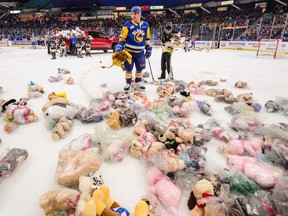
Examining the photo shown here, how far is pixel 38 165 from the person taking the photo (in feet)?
5.27

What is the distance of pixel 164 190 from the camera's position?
125 centimetres

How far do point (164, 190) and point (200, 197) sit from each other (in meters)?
0.22

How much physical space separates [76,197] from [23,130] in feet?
4.78

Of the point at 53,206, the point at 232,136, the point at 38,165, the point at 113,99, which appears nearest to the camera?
the point at 53,206

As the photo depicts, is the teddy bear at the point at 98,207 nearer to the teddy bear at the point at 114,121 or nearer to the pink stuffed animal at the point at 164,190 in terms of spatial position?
the pink stuffed animal at the point at 164,190

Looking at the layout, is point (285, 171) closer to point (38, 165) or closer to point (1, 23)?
point (38, 165)

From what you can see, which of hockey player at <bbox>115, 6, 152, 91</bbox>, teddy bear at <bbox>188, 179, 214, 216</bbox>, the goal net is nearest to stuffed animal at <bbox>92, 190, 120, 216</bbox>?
teddy bear at <bbox>188, 179, 214, 216</bbox>

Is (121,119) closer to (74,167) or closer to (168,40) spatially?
(74,167)

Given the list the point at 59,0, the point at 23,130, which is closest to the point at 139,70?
the point at 23,130

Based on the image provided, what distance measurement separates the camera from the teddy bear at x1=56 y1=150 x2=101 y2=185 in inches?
50.2

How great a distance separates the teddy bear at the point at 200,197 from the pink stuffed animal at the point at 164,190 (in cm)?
9

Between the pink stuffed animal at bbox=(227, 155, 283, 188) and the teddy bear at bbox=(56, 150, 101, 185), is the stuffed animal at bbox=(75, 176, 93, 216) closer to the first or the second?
the teddy bear at bbox=(56, 150, 101, 185)

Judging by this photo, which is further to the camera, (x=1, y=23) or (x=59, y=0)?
(x=1, y=23)

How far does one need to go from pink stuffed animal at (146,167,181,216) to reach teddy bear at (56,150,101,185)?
0.40 meters
